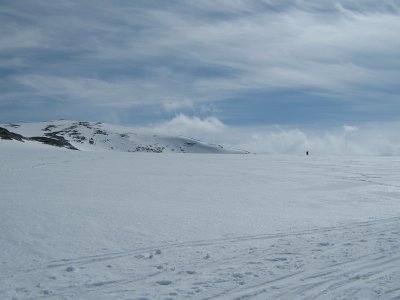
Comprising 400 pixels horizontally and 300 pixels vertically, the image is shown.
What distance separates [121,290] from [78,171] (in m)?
15.1

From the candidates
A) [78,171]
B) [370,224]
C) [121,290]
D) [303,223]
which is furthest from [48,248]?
[78,171]

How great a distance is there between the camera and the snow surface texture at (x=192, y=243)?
21.0 feet

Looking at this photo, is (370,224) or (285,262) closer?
(285,262)

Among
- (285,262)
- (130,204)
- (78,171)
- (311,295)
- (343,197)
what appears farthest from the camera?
(78,171)

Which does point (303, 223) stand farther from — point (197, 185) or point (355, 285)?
point (197, 185)

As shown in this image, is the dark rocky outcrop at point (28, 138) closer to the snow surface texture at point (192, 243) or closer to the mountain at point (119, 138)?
the snow surface texture at point (192, 243)

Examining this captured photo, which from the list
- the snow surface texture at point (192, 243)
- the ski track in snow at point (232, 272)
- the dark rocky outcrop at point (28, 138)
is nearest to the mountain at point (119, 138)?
the dark rocky outcrop at point (28, 138)

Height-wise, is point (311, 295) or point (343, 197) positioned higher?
point (343, 197)

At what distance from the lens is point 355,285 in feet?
21.5

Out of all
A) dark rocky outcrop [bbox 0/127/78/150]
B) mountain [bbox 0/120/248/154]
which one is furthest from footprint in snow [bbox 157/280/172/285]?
mountain [bbox 0/120/248/154]

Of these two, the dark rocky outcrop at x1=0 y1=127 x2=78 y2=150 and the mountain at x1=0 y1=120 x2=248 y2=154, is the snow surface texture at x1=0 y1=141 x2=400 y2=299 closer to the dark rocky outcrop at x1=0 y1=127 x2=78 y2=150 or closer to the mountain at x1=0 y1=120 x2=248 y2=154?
the dark rocky outcrop at x1=0 y1=127 x2=78 y2=150

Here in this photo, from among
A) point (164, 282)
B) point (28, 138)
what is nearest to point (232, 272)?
point (164, 282)

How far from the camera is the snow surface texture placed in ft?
21.0

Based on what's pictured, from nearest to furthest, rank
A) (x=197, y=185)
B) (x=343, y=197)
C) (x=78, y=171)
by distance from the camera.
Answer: (x=343, y=197) → (x=197, y=185) → (x=78, y=171)
